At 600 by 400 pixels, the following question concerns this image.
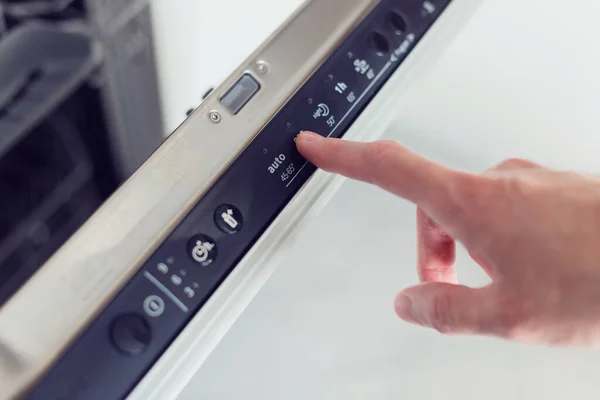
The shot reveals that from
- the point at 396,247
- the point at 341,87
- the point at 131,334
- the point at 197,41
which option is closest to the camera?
the point at 131,334

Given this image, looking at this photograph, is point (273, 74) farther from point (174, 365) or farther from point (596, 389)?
point (596, 389)

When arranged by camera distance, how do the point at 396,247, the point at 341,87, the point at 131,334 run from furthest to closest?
the point at 396,247 < the point at 341,87 < the point at 131,334

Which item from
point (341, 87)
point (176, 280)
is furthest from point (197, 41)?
point (176, 280)

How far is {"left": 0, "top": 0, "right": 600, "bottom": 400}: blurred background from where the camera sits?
478mm

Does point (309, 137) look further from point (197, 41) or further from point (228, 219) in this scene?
point (197, 41)

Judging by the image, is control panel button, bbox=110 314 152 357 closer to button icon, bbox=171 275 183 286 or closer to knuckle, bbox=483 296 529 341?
button icon, bbox=171 275 183 286

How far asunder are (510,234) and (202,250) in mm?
206

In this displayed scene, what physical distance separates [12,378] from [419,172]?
283mm

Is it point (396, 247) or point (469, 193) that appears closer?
point (469, 193)

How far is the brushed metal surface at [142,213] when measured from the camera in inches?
12.8

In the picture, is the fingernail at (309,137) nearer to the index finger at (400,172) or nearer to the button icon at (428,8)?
the index finger at (400,172)

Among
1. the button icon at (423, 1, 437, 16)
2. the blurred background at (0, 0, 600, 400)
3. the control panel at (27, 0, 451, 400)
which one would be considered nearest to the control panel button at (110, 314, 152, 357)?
the control panel at (27, 0, 451, 400)

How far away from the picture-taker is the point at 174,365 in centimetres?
37

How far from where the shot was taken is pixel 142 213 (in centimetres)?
37
